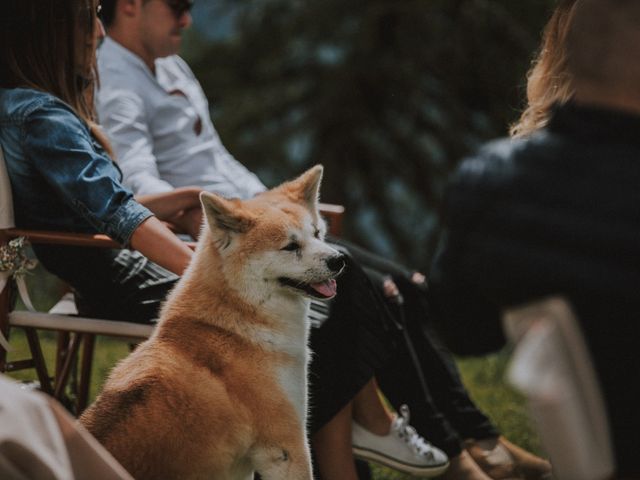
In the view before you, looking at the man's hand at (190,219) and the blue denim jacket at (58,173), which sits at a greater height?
the blue denim jacket at (58,173)

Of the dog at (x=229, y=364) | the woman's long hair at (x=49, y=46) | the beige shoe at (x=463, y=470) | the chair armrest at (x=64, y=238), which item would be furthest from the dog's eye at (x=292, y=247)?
the beige shoe at (x=463, y=470)

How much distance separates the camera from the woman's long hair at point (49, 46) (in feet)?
8.59

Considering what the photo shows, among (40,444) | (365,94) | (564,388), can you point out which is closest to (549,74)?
(564,388)

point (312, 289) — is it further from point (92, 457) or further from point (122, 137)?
point (122, 137)

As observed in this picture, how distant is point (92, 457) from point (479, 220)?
82 cm

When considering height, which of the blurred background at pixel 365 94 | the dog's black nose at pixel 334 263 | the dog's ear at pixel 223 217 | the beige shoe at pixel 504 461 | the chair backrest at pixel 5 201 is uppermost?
the dog's ear at pixel 223 217

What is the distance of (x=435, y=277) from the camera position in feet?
5.14

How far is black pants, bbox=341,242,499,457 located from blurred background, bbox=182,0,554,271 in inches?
177

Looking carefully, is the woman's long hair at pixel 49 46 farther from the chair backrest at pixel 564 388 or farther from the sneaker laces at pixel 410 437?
the chair backrest at pixel 564 388

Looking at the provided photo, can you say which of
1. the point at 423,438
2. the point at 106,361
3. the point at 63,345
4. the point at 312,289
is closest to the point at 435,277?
the point at 312,289

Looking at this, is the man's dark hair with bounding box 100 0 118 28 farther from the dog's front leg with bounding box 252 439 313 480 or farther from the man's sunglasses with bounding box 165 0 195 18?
the dog's front leg with bounding box 252 439 313 480

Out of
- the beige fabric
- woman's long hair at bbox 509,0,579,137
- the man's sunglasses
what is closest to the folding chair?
woman's long hair at bbox 509,0,579,137

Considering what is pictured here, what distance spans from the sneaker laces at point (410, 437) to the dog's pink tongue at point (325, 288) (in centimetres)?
67

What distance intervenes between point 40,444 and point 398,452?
5.04 feet
